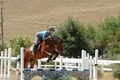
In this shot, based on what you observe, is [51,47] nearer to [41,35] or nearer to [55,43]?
[55,43]

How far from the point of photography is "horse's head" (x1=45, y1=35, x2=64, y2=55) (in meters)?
15.3

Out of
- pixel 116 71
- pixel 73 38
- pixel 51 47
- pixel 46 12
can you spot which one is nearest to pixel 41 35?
pixel 51 47

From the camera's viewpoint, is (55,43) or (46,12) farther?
(46,12)

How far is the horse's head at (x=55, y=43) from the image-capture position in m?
15.3

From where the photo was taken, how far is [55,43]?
15383 millimetres

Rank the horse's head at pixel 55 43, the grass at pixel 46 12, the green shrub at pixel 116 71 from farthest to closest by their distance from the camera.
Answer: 1. the grass at pixel 46 12
2. the green shrub at pixel 116 71
3. the horse's head at pixel 55 43

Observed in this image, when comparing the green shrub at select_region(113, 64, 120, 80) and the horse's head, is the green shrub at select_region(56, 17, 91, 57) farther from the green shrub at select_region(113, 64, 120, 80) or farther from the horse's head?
the horse's head

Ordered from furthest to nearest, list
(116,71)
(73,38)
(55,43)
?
1. (73,38)
2. (116,71)
3. (55,43)

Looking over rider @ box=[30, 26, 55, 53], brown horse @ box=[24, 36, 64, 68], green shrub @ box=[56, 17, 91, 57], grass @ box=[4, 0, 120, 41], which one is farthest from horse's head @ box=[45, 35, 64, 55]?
grass @ box=[4, 0, 120, 41]

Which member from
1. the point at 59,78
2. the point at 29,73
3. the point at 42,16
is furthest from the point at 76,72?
the point at 42,16

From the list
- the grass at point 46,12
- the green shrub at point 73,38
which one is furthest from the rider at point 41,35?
the grass at point 46,12

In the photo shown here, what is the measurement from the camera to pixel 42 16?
118625 mm

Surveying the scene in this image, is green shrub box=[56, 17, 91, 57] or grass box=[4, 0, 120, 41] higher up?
grass box=[4, 0, 120, 41]

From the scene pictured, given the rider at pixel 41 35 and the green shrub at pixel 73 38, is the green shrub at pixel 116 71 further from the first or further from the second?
the green shrub at pixel 73 38
